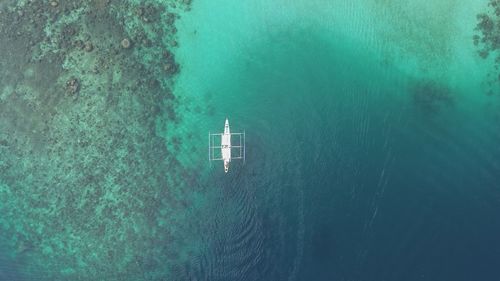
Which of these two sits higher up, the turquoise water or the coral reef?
the coral reef

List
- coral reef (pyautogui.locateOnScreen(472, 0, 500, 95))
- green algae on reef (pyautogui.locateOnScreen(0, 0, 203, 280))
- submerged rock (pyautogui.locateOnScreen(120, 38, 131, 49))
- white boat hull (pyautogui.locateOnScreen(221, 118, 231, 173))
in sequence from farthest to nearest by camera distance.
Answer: coral reef (pyautogui.locateOnScreen(472, 0, 500, 95)), white boat hull (pyautogui.locateOnScreen(221, 118, 231, 173)), submerged rock (pyautogui.locateOnScreen(120, 38, 131, 49)), green algae on reef (pyautogui.locateOnScreen(0, 0, 203, 280))

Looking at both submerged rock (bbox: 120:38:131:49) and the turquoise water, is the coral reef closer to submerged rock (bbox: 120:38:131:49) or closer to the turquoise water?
the turquoise water

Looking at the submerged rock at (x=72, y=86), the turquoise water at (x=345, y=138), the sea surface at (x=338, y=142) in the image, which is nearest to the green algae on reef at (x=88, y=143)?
the submerged rock at (x=72, y=86)

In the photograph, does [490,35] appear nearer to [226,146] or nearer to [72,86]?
[226,146]

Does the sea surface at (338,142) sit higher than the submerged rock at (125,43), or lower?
lower

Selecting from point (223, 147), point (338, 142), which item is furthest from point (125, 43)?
point (338, 142)

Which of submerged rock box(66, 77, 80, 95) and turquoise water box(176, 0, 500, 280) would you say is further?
turquoise water box(176, 0, 500, 280)

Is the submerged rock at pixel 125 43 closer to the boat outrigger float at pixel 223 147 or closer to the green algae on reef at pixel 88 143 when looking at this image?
the green algae on reef at pixel 88 143

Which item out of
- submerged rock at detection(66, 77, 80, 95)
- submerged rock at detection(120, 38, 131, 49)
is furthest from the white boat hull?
submerged rock at detection(66, 77, 80, 95)
